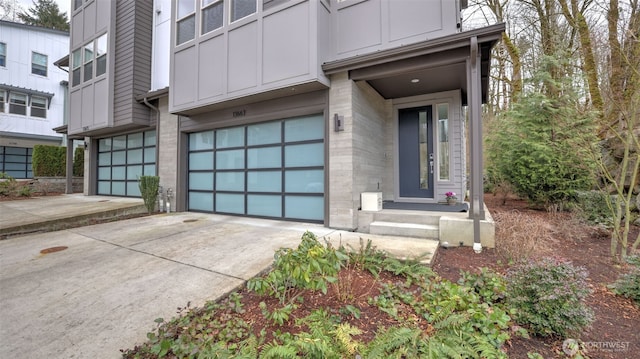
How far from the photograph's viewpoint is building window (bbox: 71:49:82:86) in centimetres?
991

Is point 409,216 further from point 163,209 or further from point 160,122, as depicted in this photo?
point 160,122

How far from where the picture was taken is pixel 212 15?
655 centimetres

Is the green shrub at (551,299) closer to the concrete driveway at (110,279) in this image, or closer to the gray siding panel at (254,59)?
the concrete driveway at (110,279)

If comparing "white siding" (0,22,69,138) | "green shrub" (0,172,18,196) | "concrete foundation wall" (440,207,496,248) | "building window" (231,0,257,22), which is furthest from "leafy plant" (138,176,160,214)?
"white siding" (0,22,69,138)

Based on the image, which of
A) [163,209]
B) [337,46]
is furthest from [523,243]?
[163,209]

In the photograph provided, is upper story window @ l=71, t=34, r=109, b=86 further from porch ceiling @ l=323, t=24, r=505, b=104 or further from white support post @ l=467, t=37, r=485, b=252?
white support post @ l=467, t=37, r=485, b=252

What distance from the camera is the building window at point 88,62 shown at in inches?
373

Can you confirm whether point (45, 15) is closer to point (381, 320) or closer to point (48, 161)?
point (48, 161)

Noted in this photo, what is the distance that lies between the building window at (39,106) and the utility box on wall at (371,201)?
20.6 m

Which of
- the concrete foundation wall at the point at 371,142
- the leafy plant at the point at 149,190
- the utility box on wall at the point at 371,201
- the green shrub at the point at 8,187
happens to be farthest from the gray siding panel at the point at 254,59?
the green shrub at the point at 8,187

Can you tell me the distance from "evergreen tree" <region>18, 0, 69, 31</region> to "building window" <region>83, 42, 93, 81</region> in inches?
642

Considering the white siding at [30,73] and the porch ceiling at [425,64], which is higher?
the white siding at [30,73]

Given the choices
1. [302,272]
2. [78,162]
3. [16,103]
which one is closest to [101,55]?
[78,162]

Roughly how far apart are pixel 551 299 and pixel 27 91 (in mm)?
23218
